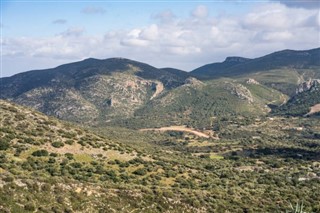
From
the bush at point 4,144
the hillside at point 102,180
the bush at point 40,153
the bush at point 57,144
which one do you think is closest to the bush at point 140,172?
the hillside at point 102,180

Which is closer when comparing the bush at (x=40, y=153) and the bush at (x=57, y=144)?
the bush at (x=40, y=153)

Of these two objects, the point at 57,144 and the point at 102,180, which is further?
the point at 57,144

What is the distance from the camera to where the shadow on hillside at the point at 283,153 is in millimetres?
142000

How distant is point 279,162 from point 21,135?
263ft

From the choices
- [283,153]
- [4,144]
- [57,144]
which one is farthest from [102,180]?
[283,153]

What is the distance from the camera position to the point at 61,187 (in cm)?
4634

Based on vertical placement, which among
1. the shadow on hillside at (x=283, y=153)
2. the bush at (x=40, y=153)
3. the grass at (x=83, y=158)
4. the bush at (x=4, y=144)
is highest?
the bush at (x=4, y=144)

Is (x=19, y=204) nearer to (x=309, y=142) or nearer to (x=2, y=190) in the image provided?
(x=2, y=190)

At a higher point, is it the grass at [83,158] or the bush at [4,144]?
the bush at [4,144]

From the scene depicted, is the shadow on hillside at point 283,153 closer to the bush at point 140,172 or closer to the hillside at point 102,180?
the hillside at point 102,180

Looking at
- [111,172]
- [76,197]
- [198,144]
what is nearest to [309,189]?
[111,172]

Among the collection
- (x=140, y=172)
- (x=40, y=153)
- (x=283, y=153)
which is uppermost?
(x=40, y=153)

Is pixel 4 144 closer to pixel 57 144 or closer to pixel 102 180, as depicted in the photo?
pixel 57 144

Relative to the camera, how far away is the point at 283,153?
150 meters
